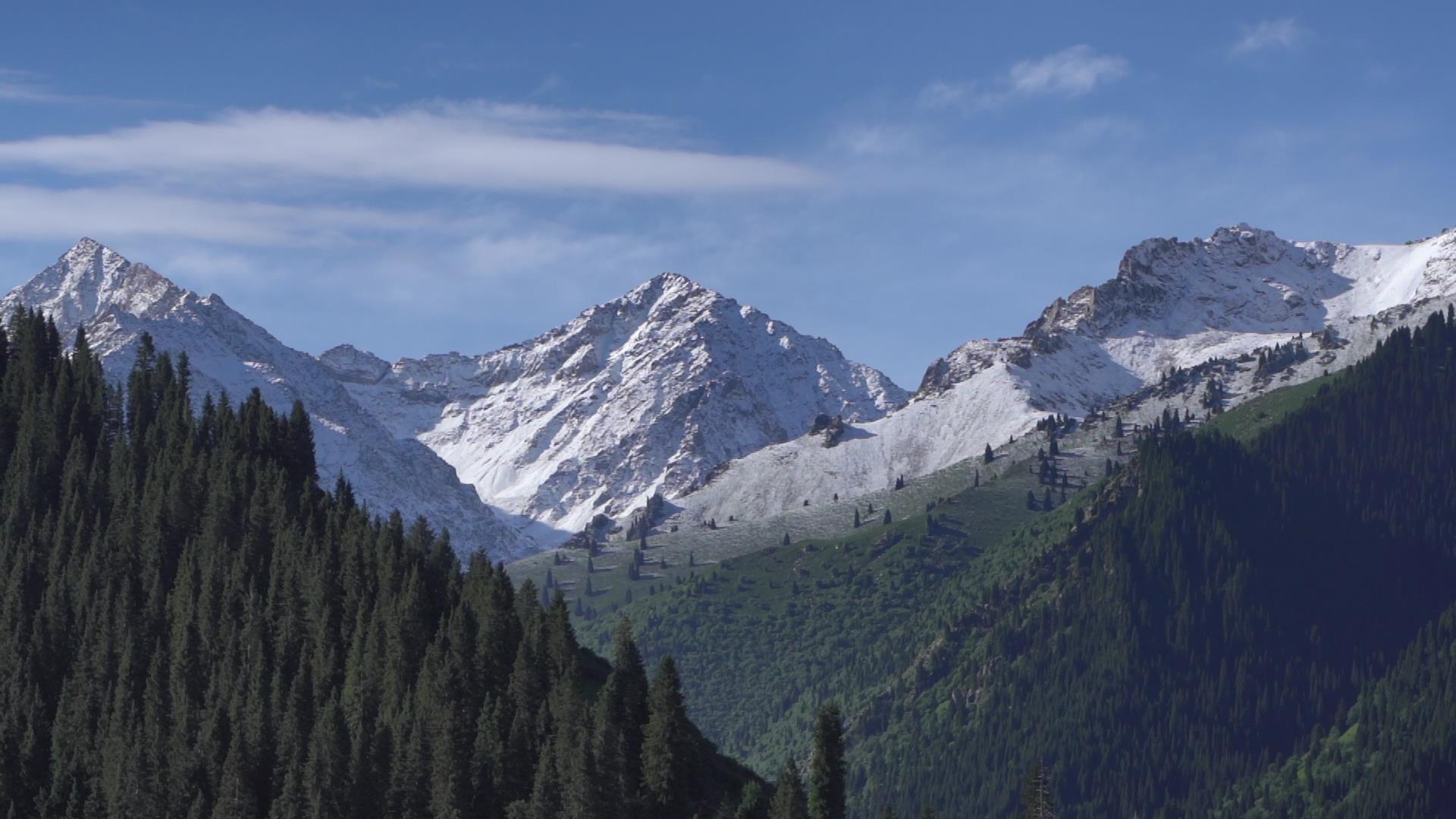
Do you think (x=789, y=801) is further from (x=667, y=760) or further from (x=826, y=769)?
(x=826, y=769)

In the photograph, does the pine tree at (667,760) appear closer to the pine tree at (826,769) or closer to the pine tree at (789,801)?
the pine tree at (789,801)

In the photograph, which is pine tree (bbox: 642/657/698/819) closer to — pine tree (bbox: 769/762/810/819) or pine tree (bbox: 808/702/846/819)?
pine tree (bbox: 769/762/810/819)

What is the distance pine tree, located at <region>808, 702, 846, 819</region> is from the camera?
189125 millimetres

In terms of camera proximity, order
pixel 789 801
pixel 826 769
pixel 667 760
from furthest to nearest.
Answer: pixel 826 769 → pixel 667 760 → pixel 789 801

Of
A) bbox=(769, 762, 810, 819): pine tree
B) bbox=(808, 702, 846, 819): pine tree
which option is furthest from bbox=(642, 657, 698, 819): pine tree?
bbox=(808, 702, 846, 819): pine tree

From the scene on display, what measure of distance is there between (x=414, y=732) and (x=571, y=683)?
1518cm

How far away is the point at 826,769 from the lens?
190 metres

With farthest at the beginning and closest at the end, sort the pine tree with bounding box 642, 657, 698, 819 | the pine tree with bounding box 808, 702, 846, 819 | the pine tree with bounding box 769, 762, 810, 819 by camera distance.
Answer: the pine tree with bounding box 808, 702, 846, 819 → the pine tree with bounding box 642, 657, 698, 819 → the pine tree with bounding box 769, 762, 810, 819

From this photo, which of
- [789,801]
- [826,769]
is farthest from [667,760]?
[826,769]

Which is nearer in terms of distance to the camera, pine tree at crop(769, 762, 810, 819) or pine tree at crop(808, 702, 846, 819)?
pine tree at crop(769, 762, 810, 819)

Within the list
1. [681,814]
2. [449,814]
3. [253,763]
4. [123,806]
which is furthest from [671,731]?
[123,806]

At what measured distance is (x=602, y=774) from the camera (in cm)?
17650

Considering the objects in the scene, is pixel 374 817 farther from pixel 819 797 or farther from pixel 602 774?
pixel 819 797

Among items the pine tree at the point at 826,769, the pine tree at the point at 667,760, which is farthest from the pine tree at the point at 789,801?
the pine tree at the point at 826,769
